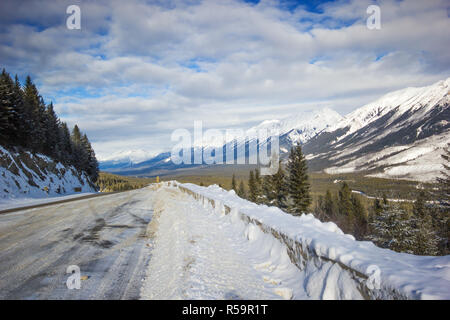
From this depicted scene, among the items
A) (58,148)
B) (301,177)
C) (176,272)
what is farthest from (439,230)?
(58,148)

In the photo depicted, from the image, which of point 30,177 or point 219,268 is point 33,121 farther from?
point 219,268

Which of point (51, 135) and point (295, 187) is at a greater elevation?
point (51, 135)

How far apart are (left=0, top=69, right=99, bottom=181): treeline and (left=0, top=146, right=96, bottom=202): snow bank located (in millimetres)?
2744

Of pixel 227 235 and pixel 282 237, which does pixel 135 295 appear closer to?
pixel 282 237

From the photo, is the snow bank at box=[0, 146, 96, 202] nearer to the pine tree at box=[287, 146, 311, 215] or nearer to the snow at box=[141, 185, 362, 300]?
the snow at box=[141, 185, 362, 300]

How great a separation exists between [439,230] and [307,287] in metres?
45.5

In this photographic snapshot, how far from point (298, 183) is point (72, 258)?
36931 millimetres

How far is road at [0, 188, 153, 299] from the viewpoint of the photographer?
3.86 meters

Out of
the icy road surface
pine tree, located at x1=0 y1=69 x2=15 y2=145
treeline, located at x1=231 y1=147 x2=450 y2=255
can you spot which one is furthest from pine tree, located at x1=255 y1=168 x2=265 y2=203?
the icy road surface

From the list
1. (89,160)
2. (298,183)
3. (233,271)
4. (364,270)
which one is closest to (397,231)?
(298,183)

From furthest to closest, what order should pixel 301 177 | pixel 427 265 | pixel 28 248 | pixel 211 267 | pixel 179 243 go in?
pixel 301 177 → pixel 179 243 → pixel 28 248 → pixel 211 267 → pixel 427 265

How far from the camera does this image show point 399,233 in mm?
29922

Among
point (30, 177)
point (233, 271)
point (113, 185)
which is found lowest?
point (113, 185)

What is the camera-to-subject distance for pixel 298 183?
38875mm
